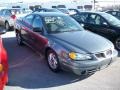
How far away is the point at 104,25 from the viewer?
990cm

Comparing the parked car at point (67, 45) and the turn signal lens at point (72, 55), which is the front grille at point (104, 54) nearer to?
the parked car at point (67, 45)

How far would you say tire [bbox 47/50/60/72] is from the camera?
6.36 meters

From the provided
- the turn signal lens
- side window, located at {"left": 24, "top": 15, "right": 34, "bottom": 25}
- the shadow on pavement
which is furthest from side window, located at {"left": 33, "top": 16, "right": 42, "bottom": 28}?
the turn signal lens

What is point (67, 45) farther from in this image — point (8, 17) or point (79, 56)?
point (8, 17)

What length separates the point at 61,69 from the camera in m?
6.32

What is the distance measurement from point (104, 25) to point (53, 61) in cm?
404

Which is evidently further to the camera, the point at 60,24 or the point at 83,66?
the point at 60,24

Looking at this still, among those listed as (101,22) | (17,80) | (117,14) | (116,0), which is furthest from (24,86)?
(116,0)

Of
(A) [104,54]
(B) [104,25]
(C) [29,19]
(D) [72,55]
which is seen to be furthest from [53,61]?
(B) [104,25]

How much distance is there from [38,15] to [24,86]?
2853 millimetres

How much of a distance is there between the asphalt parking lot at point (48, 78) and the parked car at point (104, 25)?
7.27ft

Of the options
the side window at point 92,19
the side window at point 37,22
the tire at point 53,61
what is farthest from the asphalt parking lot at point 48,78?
the side window at point 92,19

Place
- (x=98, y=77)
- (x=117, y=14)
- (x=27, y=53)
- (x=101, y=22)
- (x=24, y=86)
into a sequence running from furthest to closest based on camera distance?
(x=117, y=14)
(x=101, y=22)
(x=27, y=53)
(x=98, y=77)
(x=24, y=86)

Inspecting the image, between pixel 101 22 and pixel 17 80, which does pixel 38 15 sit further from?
pixel 101 22
